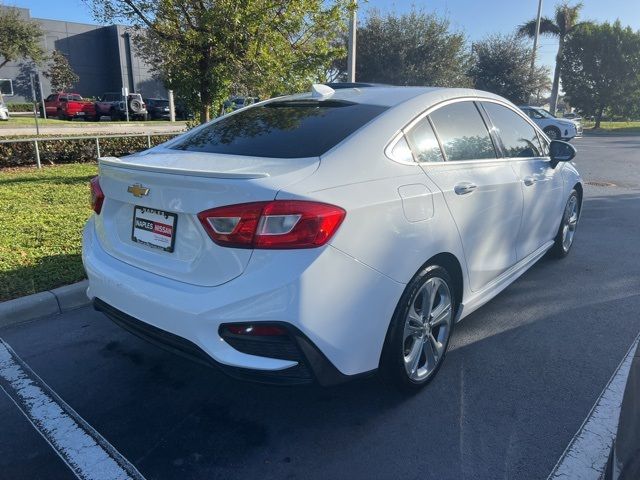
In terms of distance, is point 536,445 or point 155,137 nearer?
point 536,445

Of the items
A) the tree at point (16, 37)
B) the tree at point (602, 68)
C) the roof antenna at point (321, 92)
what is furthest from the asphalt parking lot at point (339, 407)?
the tree at point (602, 68)

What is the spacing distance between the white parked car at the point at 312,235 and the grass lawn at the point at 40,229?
158 cm

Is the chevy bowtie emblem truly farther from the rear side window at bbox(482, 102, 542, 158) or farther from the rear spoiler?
the rear side window at bbox(482, 102, 542, 158)

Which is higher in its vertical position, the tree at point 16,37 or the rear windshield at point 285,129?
Answer: the tree at point 16,37

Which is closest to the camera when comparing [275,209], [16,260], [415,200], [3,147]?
[275,209]

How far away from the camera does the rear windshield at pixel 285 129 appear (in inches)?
108

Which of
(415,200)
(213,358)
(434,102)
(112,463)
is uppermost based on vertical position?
(434,102)

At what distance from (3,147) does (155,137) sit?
3385mm

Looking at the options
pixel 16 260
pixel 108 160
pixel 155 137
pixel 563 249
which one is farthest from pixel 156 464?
pixel 155 137

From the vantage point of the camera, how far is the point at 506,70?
32844mm

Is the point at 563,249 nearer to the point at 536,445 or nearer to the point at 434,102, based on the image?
the point at 434,102

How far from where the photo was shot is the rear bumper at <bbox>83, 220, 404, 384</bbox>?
213 cm

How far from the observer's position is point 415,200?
2629 mm

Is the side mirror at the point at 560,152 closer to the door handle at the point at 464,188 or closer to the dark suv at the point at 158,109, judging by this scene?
the door handle at the point at 464,188
